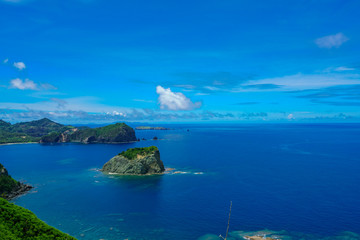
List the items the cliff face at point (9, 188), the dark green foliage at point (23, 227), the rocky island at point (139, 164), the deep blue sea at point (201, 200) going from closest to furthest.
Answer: the dark green foliage at point (23, 227), the deep blue sea at point (201, 200), the cliff face at point (9, 188), the rocky island at point (139, 164)

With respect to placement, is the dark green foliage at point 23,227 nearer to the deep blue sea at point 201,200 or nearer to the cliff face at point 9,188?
the deep blue sea at point 201,200

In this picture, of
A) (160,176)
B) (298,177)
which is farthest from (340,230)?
(160,176)

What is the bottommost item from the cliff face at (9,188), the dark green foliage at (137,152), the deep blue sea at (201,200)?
the deep blue sea at (201,200)

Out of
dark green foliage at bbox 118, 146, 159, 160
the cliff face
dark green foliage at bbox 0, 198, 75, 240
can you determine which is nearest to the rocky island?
dark green foliage at bbox 118, 146, 159, 160

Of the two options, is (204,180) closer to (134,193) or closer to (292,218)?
(134,193)

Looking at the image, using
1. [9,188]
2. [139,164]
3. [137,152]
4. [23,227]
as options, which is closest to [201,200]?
[139,164]

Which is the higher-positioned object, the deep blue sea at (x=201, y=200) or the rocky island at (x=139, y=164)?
the rocky island at (x=139, y=164)

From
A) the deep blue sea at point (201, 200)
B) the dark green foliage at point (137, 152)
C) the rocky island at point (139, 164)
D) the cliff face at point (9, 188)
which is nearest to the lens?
the deep blue sea at point (201, 200)

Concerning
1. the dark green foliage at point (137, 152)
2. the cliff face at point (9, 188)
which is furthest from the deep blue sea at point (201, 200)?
the dark green foliage at point (137, 152)

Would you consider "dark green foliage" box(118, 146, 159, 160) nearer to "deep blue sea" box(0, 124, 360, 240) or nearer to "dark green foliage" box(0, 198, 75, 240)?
"deep blue sea" box(0, 124, 360, 240)
